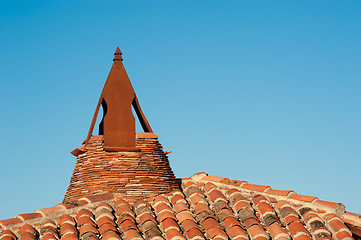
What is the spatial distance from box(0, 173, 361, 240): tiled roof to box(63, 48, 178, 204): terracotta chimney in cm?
33

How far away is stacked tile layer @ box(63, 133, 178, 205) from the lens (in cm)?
998

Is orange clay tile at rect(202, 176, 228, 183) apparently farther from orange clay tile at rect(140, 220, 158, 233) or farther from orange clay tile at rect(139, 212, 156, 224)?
orange clay tile at rect(140, 220, 158, 233)

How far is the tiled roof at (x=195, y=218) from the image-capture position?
27.8ft

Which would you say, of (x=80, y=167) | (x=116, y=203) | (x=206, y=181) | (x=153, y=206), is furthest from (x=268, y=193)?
(x=80, y=167)

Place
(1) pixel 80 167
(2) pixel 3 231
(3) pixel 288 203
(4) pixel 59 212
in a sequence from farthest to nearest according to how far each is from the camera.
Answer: (1) pixel 80 167, (3) pixel 288 203, (4) pixel 59 212, (2) pixel 3 231

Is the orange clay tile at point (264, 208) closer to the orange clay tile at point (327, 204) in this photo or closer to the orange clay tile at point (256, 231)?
the orange clay tile at point (256, 231)

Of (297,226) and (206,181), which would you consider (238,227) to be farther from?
(206,181)

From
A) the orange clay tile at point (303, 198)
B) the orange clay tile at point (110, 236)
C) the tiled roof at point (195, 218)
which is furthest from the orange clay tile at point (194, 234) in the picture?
the orange clay tile at point (303, 198)

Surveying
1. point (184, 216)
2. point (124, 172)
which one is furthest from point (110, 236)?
point (124, 172)

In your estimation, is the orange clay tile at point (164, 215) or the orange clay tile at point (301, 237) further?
the orange clay tile at point (164, 215)

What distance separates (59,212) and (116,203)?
0.96m

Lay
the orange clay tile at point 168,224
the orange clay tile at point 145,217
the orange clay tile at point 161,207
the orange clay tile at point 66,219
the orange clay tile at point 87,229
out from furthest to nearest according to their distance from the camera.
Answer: the orange clay tile at point 161,207
the orange clay tile at point 145,217
the orange clay tile at point 66,219
the orange clay tile at point 168,224
the orange clay tile at point 87,229

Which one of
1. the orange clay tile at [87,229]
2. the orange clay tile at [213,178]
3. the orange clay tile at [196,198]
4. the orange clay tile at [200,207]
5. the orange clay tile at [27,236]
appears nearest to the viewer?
the orange clay tile at [27,236]

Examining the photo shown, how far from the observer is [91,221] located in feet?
28.9
